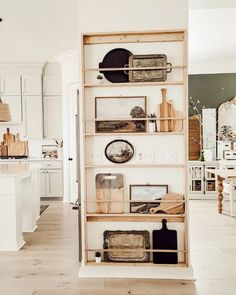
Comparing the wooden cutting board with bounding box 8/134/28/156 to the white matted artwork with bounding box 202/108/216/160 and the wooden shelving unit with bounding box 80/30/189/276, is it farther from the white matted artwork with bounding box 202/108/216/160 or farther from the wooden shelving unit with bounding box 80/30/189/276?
the wooden shelving unit with bounding box 80/30/189/276

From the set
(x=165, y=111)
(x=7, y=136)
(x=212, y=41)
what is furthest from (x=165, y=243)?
(x=7, y=136)

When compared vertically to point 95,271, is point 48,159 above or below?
above

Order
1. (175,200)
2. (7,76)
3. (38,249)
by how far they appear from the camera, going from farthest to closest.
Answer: (7,76) → (38,249) → (175,200)

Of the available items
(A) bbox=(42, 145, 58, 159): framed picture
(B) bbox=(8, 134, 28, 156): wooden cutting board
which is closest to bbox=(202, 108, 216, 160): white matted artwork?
(A) bbox=(42, 145, 58, 159): framed picture

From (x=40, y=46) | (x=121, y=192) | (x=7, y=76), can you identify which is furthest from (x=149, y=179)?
(x=7, y=76)

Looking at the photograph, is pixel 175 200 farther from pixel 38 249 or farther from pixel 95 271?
pixel 38 249

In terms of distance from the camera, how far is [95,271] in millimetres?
3182

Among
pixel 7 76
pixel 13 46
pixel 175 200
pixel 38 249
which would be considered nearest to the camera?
pixel 175 200

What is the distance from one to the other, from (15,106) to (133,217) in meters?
4.79

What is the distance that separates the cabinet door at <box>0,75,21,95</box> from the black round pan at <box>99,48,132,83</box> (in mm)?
4427

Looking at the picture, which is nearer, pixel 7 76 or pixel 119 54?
pixel 119 54

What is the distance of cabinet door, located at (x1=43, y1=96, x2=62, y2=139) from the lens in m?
7.18

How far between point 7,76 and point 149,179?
502cm

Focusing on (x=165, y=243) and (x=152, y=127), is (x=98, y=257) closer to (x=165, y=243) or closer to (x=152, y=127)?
(x=165, y=243)
